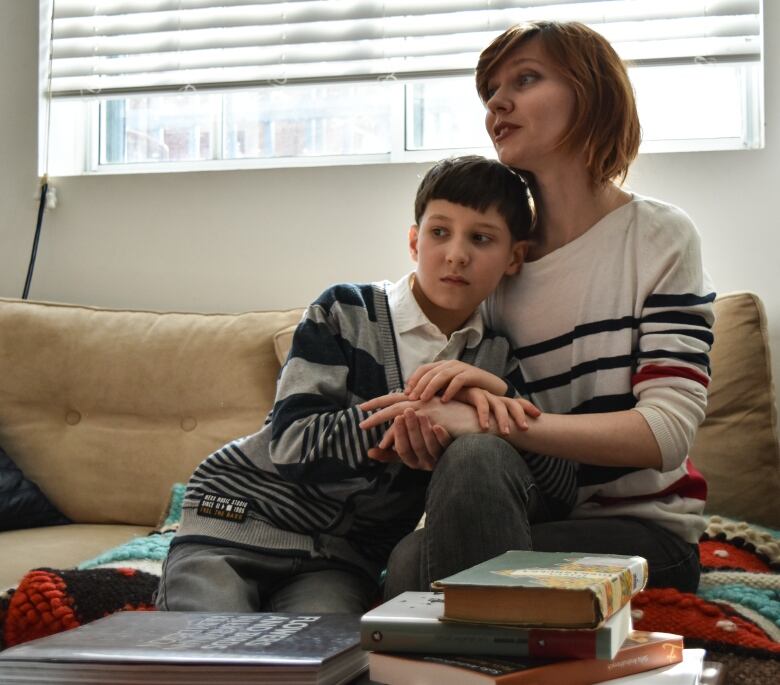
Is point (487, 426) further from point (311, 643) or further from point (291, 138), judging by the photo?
point (291, 138)

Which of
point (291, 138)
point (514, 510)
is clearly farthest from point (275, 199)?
point (514, 510)

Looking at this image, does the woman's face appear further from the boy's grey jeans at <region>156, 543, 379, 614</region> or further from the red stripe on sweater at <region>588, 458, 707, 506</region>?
the boy's grey jeans at <region>156, 543, 379, 614</region>

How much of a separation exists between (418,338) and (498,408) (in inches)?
9.2

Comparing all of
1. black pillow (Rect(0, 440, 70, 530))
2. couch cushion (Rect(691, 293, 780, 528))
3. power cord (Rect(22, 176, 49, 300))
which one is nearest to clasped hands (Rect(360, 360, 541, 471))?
couch cushion (Rect(691, 293, 780, 528))

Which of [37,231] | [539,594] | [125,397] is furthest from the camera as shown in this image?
[37,231]

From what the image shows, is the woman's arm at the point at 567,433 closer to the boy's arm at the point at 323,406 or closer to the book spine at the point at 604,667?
the boy's arm at the point at 323,406

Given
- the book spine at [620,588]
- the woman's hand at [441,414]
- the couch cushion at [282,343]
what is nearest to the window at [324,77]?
the couch cushion at [282,343]

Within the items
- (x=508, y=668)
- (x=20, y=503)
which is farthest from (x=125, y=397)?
(x=508, y=668)

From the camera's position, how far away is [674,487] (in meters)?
1.37

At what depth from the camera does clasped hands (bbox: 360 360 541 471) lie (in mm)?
1149

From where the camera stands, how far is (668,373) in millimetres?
1284

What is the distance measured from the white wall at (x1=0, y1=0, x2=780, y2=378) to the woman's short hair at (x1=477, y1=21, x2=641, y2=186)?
2.59 feet

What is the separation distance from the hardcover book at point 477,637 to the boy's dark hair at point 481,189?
0.74m

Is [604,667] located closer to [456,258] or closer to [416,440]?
[416,440]
